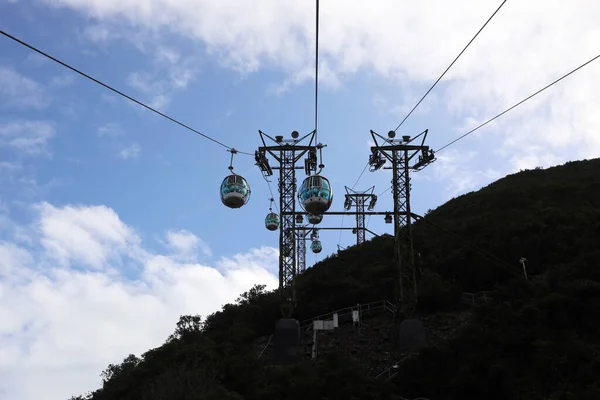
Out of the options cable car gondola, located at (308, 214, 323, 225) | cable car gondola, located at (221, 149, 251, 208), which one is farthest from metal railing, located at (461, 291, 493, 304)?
cable car gondola, located at (221, 149, 251, 208)

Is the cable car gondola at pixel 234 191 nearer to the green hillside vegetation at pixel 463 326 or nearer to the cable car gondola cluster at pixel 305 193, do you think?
the cable car gondola cluster at pixel 305 193

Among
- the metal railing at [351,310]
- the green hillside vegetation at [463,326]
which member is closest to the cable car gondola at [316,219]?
the green hillside vegetation at [463,326]

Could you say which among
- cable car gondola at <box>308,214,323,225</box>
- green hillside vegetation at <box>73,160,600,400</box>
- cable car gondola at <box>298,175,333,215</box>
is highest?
cable car gondola at <box>308,214,323,225</box>

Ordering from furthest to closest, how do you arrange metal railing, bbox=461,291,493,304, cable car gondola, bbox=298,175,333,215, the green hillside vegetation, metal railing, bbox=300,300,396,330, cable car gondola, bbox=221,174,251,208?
metal railing, bbox=300,300,396,330
metal railing, bbox=461,291,493,304
the green hillside vegetation
cable car gondola, bbox=221,174,251,208
cable car gondola, bbox=298,175,333,215

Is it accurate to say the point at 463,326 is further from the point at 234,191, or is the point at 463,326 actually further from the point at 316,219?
the point at 316,219

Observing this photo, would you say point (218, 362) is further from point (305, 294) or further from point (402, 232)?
point (305, 294)

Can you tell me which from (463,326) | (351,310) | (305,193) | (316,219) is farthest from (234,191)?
(316,219)

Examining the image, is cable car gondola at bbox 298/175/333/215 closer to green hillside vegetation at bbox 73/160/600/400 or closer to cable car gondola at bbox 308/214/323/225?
green hillside vegetation at bbox 73/160/600/400

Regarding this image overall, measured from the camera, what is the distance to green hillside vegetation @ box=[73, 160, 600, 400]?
20.3m

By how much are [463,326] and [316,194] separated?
1146cm

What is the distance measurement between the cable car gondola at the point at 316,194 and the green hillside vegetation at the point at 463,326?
23.1ft

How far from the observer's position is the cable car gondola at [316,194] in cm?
1955

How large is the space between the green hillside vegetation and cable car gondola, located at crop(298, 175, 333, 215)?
7043 millimetres

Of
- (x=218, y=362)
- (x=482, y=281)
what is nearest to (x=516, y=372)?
(x=218, y=362)
